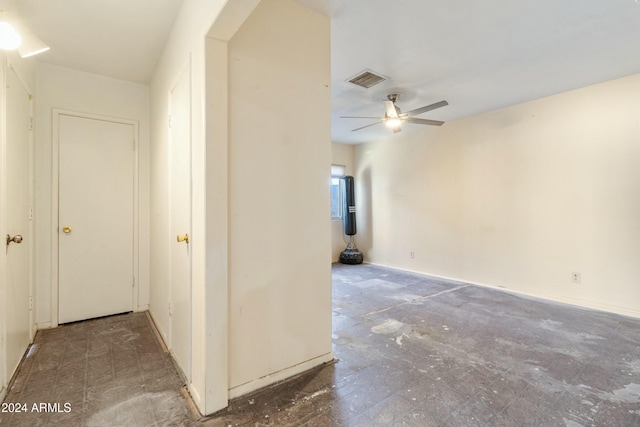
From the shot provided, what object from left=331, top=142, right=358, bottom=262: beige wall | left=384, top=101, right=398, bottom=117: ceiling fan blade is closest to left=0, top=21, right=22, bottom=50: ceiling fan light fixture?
left=384, top=101, right=398, bottom=117: ceiling fan blade

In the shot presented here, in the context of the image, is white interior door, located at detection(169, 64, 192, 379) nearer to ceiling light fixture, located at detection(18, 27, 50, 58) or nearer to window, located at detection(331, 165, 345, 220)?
ceiling light fixture, located at detection(18, 27, 50, 58)

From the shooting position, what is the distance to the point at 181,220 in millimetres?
1957

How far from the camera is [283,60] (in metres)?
1.85

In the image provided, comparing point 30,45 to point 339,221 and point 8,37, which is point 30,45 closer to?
point 8,37

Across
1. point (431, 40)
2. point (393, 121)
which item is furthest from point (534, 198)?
point (431, 40)

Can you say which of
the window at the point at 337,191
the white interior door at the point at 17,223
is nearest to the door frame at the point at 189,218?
the white interior door at the point at 17,223

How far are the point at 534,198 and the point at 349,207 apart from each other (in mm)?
3158

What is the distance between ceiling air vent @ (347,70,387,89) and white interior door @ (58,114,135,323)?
2512 mm

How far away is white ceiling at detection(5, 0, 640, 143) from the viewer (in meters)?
1.99

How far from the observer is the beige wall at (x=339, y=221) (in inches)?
240

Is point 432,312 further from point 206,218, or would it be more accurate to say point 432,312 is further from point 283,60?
point 283,60

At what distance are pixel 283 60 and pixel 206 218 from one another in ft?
3.76

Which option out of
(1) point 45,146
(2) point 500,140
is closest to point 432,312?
(2) point 500,140

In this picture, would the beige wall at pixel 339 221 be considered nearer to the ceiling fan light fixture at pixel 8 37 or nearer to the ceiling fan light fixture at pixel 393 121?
the ceiling fan light fixture at pixel 393 121
